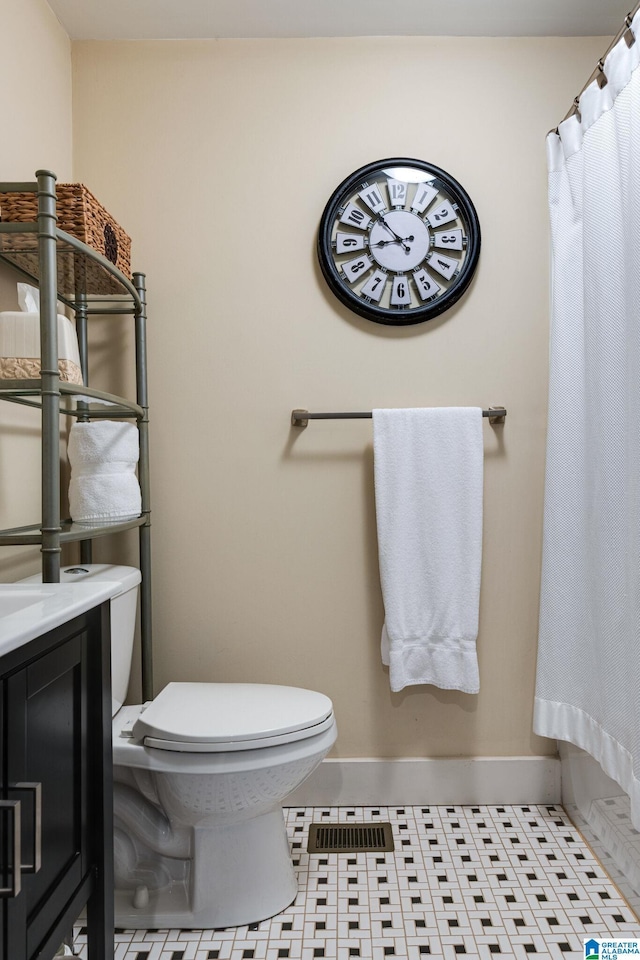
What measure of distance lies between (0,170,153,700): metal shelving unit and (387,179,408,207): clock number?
0.73 m

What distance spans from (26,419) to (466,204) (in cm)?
131

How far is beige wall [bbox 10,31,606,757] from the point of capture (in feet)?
6.75

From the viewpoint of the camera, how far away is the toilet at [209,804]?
4.89 ft

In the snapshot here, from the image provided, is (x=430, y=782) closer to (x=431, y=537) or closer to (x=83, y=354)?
(x=431, y=537)

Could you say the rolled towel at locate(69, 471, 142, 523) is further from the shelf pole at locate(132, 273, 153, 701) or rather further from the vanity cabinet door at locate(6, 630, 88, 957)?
the vanity cabinet door at locate(6, 630, 88, 957)

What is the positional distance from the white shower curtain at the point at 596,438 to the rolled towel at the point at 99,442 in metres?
1.08

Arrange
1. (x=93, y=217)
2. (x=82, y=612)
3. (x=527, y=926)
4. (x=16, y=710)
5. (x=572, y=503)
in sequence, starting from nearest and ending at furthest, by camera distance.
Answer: (x=16, y=710)
(x=82, y=612)
(x=527, y=926)
(x=93, y=217)
(x=572, y=503)

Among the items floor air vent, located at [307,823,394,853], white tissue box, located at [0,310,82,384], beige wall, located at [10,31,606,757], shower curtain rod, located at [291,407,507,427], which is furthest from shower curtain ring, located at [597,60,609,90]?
floor air vent, located at [307,823,394,853]

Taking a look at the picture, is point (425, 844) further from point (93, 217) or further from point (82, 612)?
point (93, 217)

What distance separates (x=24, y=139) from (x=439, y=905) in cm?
202

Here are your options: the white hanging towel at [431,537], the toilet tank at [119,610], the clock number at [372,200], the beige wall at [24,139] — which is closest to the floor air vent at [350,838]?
the white hanging towel at [431,537]

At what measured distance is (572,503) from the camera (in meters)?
1.81

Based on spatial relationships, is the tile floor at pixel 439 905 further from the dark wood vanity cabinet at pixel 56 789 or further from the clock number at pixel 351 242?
the clock number at pixel 351 242

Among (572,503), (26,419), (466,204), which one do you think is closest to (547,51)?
(466,204)
